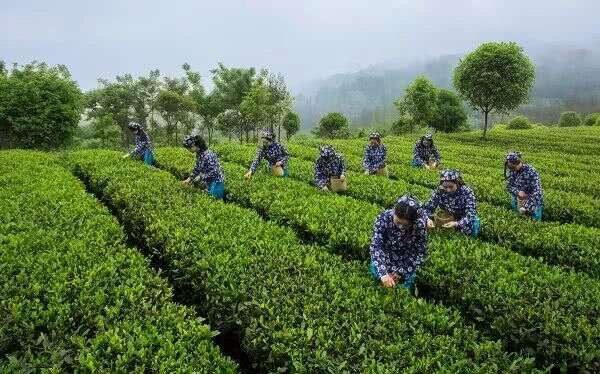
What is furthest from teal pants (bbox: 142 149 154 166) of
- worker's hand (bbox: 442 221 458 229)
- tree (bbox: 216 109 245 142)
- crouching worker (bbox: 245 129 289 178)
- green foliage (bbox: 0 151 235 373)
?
tree (bbox: 216 109 245 142)

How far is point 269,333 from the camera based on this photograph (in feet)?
17.5

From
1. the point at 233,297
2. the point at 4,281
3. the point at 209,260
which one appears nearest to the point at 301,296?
the point at 233,297

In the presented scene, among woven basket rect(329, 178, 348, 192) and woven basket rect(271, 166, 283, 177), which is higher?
woven basket rect(271, 166, 283, 177)

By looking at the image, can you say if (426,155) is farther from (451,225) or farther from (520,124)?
(520,124)

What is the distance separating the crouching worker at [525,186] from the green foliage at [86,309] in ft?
26.1

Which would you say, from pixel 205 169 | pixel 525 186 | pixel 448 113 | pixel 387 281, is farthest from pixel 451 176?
pixel 448 113

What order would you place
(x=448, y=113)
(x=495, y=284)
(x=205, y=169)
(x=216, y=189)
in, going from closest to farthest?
(x=495, y=284)
(x=205, y=169)
(x=216, y=189)
(x=448, y=113)

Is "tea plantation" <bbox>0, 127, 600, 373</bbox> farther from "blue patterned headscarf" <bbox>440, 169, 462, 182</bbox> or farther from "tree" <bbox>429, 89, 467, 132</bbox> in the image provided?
"tree" <bbox>429, 89, 467, 132</bbox>

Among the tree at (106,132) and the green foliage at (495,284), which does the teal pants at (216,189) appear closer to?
the green foliage at (495,284)

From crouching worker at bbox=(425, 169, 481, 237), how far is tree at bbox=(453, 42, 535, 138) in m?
29.6

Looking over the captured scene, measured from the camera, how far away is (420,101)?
47688 millimetres

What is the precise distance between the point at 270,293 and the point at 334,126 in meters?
50.8

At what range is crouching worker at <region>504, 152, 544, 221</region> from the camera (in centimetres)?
1021

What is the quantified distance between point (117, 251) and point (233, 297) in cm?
271
